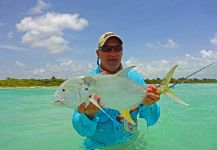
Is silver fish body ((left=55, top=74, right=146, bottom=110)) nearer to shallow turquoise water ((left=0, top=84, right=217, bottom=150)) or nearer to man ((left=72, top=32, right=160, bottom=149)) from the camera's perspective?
man ((left=72, top=32, right=160, bottom=149))

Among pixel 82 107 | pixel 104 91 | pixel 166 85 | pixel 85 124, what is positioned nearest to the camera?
pixel 104 91

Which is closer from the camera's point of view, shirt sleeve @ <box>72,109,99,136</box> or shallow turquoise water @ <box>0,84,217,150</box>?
shirt sleeve @ <box>72,109,99,136</box>

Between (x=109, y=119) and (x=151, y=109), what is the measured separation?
62 cm

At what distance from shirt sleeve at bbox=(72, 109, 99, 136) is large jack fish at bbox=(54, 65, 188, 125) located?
0.89m

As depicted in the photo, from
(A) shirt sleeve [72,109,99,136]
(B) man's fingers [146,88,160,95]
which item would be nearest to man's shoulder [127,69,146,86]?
(A) shirt sleeve [72,109,99,136]

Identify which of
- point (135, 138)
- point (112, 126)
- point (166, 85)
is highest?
point (166, 85)

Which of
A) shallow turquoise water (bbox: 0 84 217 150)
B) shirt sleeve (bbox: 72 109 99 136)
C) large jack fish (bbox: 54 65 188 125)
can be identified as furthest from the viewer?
shallow turquoise water (bbox: 0 84 217 150)

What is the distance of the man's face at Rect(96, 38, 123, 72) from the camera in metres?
4.67

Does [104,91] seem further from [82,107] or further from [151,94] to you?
[151,94]

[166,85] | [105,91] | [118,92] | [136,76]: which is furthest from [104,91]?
Result: [136,76]

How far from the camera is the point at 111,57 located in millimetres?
4691

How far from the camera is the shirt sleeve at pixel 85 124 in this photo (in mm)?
4184

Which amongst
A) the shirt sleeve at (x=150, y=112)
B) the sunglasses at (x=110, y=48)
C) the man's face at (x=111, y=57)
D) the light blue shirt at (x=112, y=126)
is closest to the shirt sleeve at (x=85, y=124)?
the light blue shirt at (x=112, y=126)

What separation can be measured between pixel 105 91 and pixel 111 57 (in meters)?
1.50
